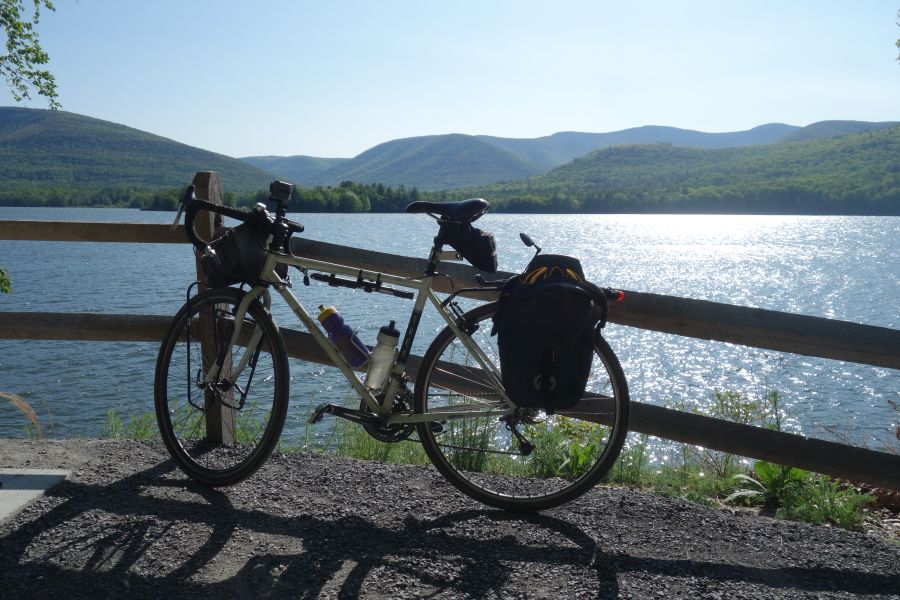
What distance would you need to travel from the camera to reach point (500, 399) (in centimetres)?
386

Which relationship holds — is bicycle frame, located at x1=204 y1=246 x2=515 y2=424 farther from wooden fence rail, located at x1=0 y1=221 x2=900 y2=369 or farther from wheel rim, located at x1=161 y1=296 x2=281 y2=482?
wooden fence rail, located at x1=0 y1=221 x2=900 y2=369

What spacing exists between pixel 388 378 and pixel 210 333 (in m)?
1.25

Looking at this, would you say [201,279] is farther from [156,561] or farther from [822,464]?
[822,464]

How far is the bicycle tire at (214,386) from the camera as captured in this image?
3.87 m

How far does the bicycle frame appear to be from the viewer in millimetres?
3736

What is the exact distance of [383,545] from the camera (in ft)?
11.1

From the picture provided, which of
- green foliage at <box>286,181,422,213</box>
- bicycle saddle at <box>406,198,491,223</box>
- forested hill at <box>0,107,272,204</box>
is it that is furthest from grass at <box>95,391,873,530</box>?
forested hill at <box>0,107,272,204</box>

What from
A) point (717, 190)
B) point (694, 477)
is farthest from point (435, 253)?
point (717, 190)

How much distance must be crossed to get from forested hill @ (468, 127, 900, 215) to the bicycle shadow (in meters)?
95.3

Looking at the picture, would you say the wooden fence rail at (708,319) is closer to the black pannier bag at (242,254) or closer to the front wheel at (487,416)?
the front wheel at (487,416)

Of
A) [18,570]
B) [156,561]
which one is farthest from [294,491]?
[18,570]

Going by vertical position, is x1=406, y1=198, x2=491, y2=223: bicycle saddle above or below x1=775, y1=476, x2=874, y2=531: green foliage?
above

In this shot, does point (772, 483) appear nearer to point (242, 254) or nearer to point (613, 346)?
point (242, 254)

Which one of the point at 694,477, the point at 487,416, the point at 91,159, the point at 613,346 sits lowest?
the point at 613,346
